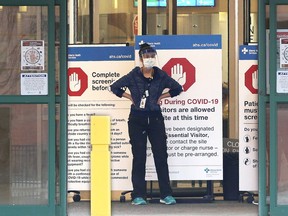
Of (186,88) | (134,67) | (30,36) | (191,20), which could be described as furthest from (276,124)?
(30,36)

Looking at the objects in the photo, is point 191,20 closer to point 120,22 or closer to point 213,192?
point 120,22

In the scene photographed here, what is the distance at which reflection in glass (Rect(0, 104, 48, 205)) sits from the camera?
23.6 feet

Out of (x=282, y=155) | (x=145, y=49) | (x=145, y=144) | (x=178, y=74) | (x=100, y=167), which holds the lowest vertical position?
(x=100, y=167)

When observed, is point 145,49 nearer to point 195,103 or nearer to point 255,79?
point 195,103

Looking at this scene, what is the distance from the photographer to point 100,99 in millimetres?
7680

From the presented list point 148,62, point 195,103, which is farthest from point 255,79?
point 148,62

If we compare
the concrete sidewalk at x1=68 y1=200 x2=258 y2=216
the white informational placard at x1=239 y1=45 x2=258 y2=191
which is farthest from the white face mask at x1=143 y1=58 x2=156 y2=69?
the concrete sidewalk at x1=68 y1=200 x2=258 y2=216

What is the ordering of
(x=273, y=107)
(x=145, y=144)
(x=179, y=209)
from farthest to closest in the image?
(x=179, y=209)
(x=145, y=144)
(x=273, y=107)

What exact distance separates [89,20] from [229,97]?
218 cm

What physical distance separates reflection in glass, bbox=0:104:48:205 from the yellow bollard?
55 cm

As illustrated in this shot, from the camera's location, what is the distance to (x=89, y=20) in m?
8.74

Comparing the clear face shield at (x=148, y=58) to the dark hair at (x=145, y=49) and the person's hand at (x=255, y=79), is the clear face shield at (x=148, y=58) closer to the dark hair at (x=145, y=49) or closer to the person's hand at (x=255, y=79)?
the dark hair at (x=145, y=49)

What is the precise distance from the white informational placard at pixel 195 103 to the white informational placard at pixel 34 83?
124 centimetres

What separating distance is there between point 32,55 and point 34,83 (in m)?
0.32
